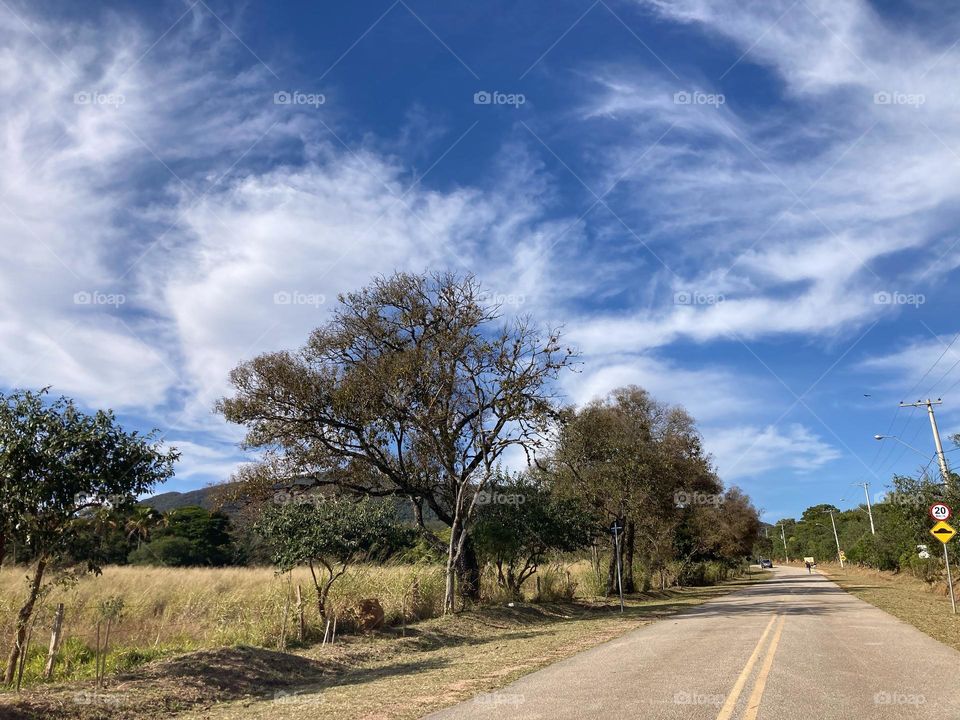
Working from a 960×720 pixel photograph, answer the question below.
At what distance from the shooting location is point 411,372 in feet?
74.2

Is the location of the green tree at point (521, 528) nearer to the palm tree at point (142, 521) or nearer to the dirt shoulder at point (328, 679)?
the dirt shoulder at point (328, 679)

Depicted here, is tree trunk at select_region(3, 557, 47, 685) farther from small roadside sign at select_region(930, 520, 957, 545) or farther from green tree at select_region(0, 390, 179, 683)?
small roadside sign at select_region(930, 520, 957, 545)

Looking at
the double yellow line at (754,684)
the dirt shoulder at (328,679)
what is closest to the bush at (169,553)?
the dirt shoulder at (328,679)

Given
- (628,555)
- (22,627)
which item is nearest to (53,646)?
(22,627)

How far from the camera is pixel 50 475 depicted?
32.9 ft

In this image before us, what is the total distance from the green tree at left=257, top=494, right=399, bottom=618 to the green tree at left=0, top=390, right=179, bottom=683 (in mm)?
5772

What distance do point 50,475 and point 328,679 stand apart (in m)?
5.86

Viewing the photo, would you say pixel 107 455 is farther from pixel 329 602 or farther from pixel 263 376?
pixel 263 376

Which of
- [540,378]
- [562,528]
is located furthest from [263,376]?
[562,528]

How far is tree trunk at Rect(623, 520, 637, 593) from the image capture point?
36281 mm

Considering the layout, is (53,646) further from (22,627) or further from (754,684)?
(754,684)

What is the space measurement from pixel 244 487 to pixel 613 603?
56.5 feet

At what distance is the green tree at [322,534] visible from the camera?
52.9 feet

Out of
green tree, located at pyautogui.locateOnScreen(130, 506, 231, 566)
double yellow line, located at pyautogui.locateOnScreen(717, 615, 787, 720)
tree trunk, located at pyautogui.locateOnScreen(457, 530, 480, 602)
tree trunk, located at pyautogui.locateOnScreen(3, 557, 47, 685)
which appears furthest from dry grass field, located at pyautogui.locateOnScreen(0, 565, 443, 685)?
green tree, located at pyautogui.locateOnScreen(130, 506, 231, 566)
